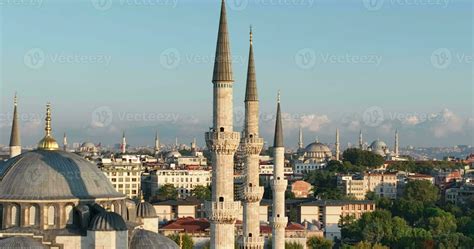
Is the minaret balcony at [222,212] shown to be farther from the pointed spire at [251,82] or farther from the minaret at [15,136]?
the minaret at [15,136]

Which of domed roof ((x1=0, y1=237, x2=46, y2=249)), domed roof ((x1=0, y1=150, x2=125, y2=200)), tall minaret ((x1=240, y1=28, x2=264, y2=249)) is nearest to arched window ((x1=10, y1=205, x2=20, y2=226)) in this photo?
domed roof ((x1=0, y1=150, x2=125, y2=200))

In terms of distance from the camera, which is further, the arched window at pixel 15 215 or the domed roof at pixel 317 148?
the domed roof at pixel 317 148

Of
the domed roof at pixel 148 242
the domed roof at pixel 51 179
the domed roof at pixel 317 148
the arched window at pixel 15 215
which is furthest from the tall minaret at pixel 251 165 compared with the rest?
the domed roof at pixel 317 148

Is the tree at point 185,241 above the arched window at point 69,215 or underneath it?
underneath

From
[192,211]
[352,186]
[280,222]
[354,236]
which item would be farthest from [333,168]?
[280,222]

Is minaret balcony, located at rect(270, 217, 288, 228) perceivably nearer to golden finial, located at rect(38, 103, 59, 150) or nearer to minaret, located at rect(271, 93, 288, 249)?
minaret, located at rect(271, 93, 288, 249)

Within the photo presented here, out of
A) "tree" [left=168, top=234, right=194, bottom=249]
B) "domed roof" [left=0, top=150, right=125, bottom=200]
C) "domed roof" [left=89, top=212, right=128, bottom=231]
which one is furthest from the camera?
"tree" [left=168, top=234, right=194, bottom=249]
